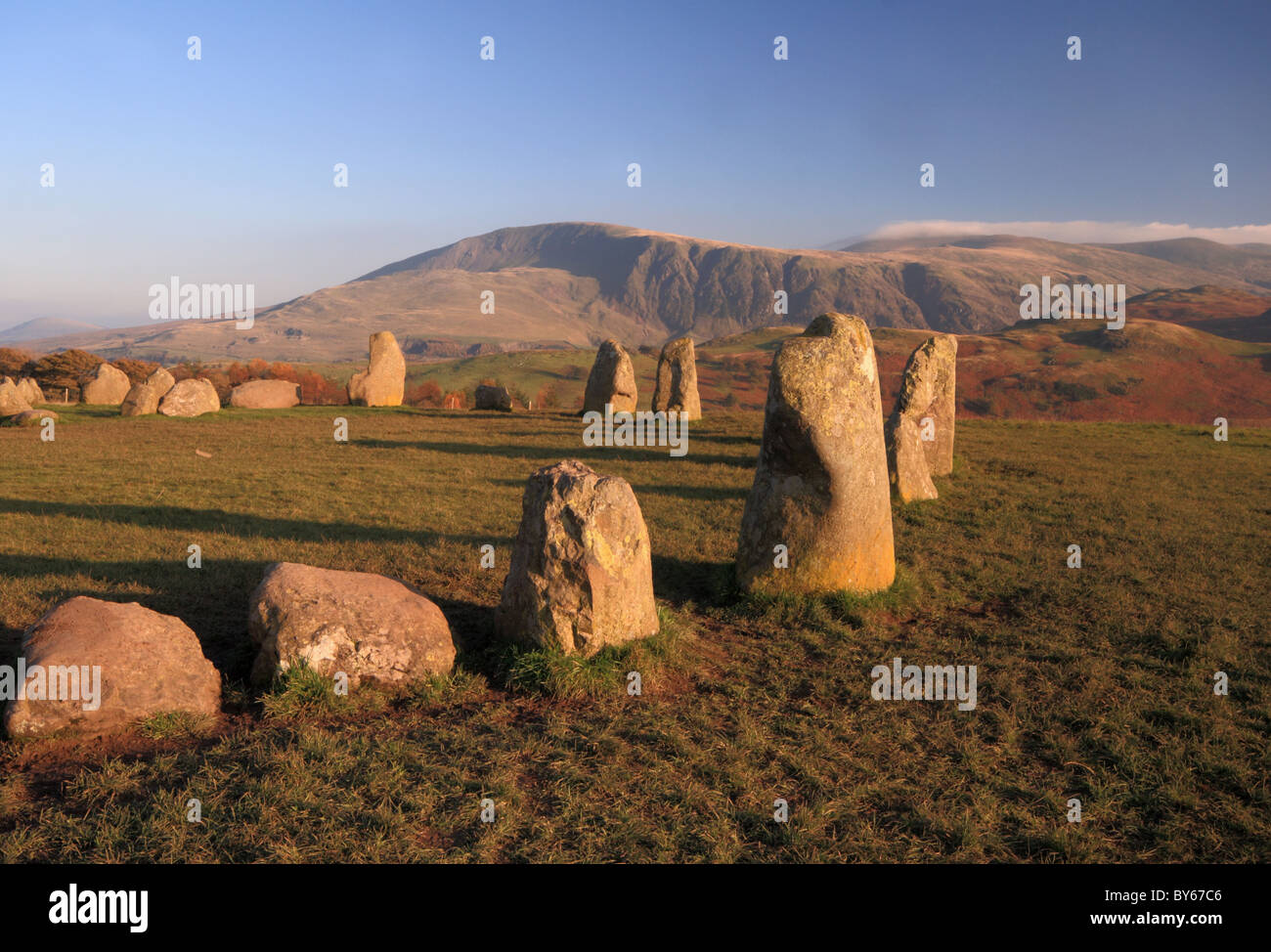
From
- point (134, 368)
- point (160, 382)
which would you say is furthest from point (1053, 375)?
point (134, 368)

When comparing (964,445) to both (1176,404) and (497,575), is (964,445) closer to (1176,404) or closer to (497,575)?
(497,575)

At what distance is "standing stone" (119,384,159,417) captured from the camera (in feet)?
89.4

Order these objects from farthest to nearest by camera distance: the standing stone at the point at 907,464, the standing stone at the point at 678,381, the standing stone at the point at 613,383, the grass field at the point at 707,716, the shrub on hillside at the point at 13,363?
the shrub on hillside at the point at 13,363, the standing stone at the point at 613,383, the standing stone at the point at 678,381, the standing stone at the point at 907,464, the grass field at the point at 707,716

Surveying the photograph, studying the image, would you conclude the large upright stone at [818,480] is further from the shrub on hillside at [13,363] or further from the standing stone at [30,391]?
the shrub on hillside at [13,363]

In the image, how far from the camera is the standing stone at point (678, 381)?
1029 inches

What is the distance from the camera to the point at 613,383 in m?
26.3

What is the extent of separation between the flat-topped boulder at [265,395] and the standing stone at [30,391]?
22.3 ft

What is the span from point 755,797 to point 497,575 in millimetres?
5404

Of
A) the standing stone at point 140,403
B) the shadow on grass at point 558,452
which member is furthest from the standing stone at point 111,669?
the standing stone at point 140,403

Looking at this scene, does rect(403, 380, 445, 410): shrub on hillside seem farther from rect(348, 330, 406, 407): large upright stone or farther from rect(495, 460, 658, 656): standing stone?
rect(495, 460, 658, 656): standing stone

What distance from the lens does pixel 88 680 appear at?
18.2 feet
